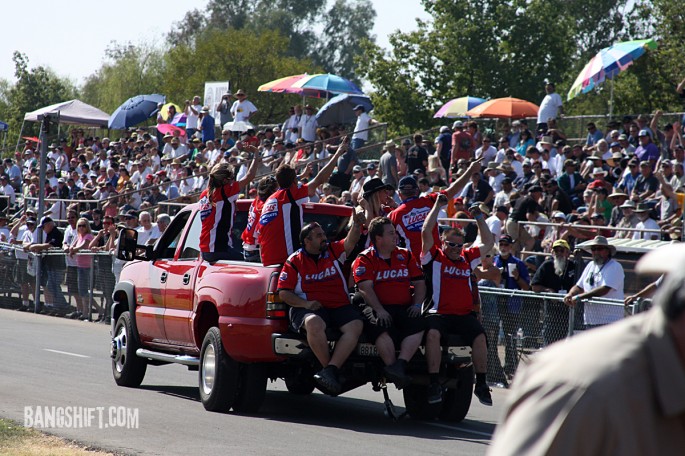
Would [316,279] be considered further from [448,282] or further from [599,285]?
[599,285]

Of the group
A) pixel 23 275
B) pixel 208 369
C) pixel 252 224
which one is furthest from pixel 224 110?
pixel 208 369

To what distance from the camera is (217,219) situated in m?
11.2

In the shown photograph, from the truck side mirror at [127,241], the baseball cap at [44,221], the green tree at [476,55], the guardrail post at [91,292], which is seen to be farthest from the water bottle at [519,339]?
the green tree at [476,55]

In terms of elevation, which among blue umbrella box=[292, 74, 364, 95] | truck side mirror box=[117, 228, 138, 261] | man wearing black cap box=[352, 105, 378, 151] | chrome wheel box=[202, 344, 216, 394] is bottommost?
chrome wheel box=[202, 344, 216, 394]

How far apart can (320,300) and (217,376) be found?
3.87ft

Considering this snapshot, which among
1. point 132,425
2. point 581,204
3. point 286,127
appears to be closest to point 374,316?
point 132,425

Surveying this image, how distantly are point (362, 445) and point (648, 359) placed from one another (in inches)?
279

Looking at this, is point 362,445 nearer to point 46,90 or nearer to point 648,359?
point 648,359

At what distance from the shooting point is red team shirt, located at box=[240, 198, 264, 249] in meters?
11.0

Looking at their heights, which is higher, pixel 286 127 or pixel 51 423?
pixel 286 127

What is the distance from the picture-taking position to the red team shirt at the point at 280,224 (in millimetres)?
10648

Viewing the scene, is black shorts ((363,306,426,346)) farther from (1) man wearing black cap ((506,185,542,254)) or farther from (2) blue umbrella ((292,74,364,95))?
(2) blue umbrella ((292,74,364,95))

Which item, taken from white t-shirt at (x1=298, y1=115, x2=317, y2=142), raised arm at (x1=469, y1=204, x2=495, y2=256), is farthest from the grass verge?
white t-shirt at (x1=298, y1=115, x2=317, y2=142)

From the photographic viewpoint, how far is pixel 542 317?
547 inches
